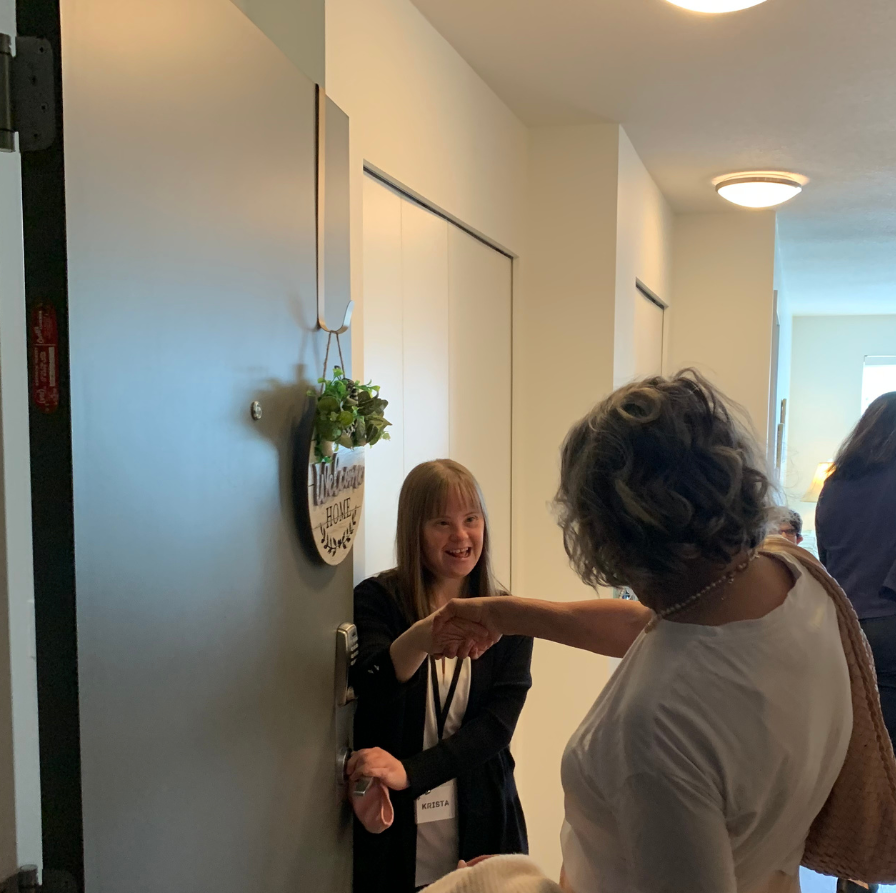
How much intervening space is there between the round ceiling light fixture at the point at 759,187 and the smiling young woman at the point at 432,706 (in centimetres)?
223

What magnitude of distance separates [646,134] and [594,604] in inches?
77.4

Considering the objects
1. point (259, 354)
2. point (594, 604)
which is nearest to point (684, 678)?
point (594, 604)

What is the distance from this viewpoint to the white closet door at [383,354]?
155 centimetres

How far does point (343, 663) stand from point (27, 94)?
33.6 inches

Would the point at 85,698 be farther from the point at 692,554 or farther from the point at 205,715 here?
the point at 692,554

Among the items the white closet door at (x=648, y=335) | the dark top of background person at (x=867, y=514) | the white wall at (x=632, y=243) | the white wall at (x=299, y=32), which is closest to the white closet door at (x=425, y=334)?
the white wall at (x=299, y=32)

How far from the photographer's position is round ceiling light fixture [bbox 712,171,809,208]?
3.09 m

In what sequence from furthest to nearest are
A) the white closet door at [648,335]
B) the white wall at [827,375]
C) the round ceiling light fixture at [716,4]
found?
the white wall at [827,375]
the white closet door at [648,335]
the round ceiling light fixture at [716,4]

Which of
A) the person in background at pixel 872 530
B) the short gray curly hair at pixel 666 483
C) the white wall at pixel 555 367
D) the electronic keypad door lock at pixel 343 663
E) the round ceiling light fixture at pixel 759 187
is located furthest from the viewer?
the round ceiling light fixture at pixel 759 187

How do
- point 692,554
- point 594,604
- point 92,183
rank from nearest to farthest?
point 92,183
point 692,554
point 594,604

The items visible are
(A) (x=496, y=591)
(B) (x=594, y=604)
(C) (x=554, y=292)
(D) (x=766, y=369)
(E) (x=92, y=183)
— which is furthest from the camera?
(D) (x=766, y=369)

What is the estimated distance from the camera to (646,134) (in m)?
2.65

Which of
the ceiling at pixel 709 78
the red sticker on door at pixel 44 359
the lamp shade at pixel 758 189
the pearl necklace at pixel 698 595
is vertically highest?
the ceiling at pixel 709 78

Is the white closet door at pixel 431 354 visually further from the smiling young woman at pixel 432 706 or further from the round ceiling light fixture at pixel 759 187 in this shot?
the round ceiling light fixture at pixel 759 187
